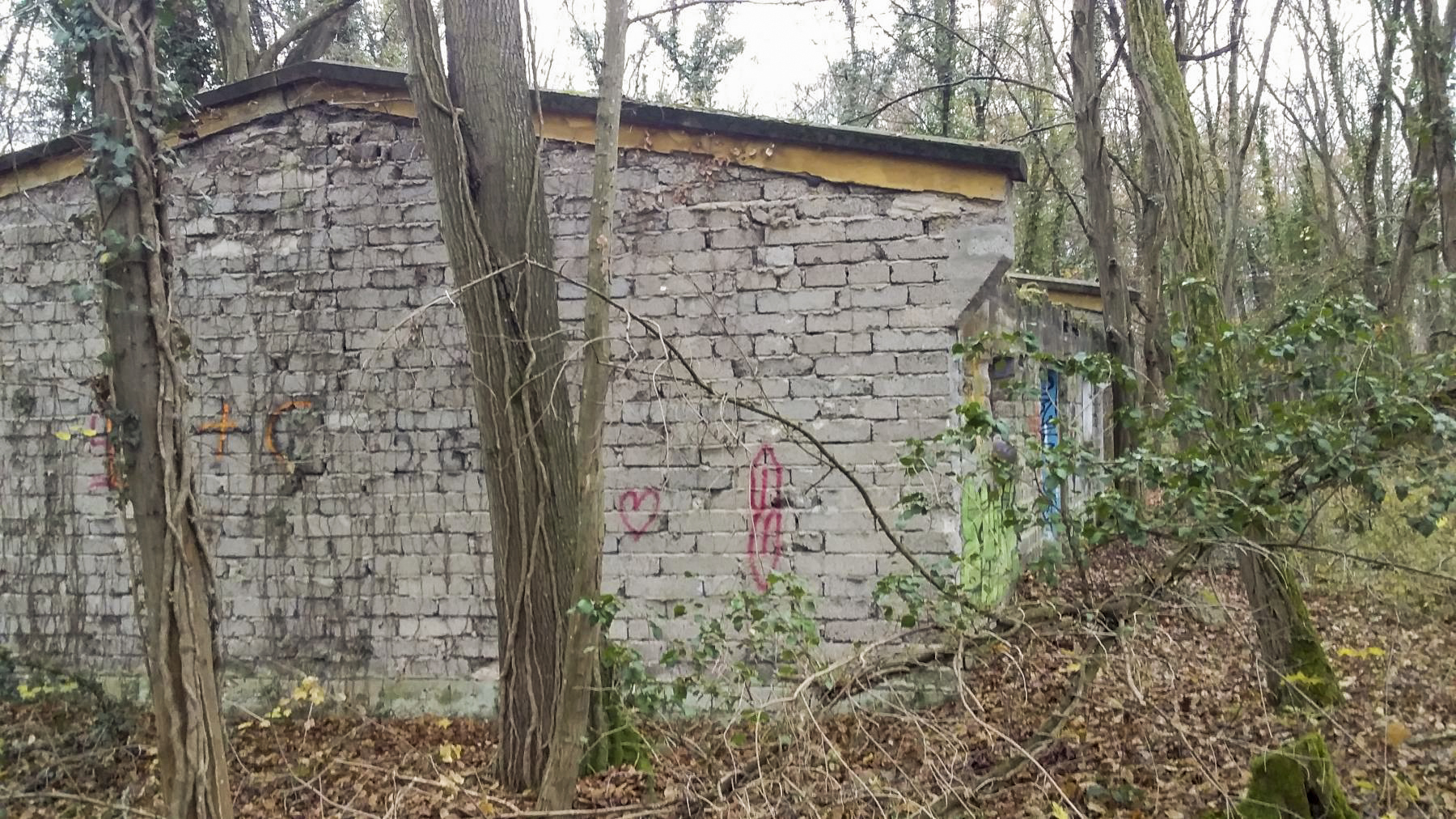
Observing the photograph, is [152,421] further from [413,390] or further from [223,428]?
[223,428]

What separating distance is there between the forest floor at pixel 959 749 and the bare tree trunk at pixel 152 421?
0.57 m

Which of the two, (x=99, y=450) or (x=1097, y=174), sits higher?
(x=1097, y=174)

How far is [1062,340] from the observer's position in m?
9.70

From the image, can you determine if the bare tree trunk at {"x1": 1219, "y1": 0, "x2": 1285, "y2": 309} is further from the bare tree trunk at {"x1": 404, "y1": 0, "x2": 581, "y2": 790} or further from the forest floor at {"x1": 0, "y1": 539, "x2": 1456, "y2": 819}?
the bare tree trunk at {"x1": 404, "y1": 0, "x2": 581, "y2": 790}

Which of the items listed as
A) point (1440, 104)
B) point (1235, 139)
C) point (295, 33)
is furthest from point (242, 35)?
point (1235, 139)

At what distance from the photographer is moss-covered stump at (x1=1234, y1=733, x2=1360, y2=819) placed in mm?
3334

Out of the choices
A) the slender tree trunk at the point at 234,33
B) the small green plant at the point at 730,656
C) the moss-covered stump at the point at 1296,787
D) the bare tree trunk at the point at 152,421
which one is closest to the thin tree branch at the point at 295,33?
the slender tree trunk at the point at 234,33

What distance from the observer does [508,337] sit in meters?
4.01

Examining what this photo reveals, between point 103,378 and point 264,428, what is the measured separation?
2360 millimetres

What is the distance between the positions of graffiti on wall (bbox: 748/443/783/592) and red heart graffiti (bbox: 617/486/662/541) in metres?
0.54

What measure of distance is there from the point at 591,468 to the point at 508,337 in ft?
2.23

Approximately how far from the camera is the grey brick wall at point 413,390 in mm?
5117

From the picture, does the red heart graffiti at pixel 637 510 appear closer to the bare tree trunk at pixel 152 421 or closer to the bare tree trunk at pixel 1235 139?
the bare tree trunk at pixel 152 421

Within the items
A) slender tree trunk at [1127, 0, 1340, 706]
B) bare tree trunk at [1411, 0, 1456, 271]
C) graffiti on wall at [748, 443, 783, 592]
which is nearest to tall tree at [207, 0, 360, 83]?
graffiti on wall at [748, 443, 783, 592]
